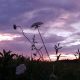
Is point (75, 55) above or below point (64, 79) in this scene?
above

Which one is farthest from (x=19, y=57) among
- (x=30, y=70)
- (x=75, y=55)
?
(x=30, y=70)

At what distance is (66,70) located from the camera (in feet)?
26.0

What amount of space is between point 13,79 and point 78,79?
135cm

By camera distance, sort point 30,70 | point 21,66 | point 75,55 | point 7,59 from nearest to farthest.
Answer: point 21,66 → point 30,70 → point 7,59 → point 75,55

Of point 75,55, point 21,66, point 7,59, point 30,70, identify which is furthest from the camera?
point 75,55

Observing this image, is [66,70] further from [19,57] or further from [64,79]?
[19,57]

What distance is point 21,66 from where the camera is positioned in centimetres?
713

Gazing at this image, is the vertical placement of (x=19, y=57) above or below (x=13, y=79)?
above

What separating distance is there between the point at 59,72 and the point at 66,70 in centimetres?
24

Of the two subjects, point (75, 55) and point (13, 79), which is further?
point (75, 55)

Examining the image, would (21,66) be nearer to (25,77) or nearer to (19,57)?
(25,77)

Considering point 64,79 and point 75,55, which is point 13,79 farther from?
point 75,55

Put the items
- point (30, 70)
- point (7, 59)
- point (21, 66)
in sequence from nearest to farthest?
point (21, 66)
point (30, 70)
point (7, 59)

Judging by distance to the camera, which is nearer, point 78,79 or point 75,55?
point 78,79
